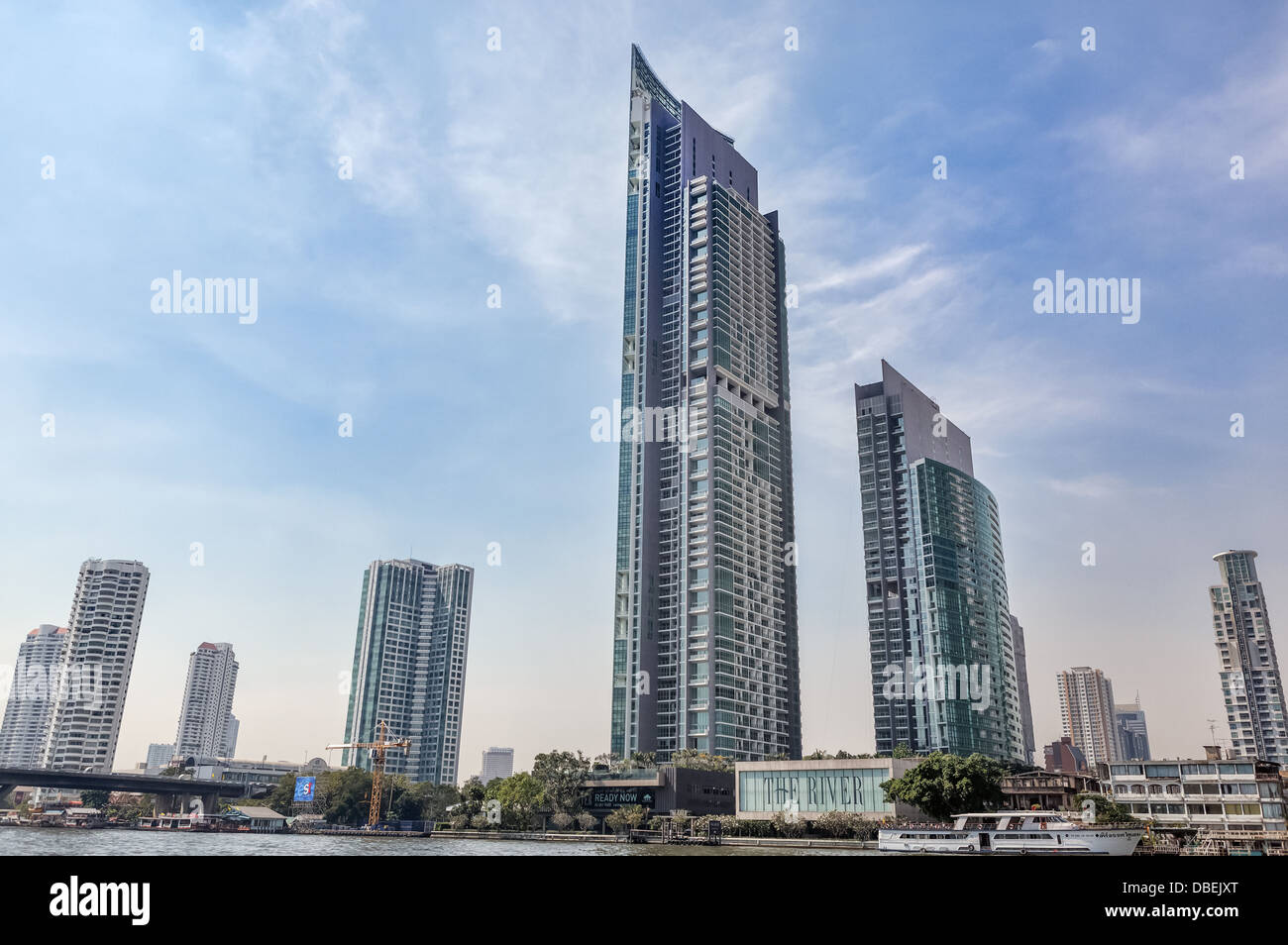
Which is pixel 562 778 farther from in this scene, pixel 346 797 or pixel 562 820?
pixel 346 797

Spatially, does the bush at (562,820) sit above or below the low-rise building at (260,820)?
above

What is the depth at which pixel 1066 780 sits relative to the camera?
126m

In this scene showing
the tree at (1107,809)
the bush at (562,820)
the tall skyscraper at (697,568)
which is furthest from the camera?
the tall skyscraper at (697,568)

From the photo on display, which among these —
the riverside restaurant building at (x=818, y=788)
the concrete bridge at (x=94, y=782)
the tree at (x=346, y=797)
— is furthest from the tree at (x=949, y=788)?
the concrete bridge at (x=94, y=782)

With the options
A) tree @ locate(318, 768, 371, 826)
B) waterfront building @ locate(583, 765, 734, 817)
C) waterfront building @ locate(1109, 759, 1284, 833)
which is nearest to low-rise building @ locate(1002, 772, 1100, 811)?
waterfront building @ locate(1109, 759, 1284, 833)

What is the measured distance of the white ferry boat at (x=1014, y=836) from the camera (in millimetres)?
83375

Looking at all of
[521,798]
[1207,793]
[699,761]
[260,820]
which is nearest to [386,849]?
[521,798]

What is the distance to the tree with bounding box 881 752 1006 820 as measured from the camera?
9991 cm

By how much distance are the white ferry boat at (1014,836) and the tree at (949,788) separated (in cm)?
305

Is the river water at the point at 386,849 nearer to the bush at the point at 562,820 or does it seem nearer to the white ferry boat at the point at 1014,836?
the white ferry boat at the point at 1014,836

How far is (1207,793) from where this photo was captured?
110 m

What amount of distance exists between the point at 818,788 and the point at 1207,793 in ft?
155

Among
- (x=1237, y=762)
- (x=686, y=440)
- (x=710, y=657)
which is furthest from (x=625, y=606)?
(x=1237, y=762)
